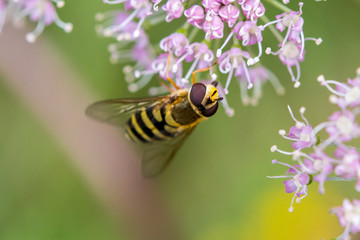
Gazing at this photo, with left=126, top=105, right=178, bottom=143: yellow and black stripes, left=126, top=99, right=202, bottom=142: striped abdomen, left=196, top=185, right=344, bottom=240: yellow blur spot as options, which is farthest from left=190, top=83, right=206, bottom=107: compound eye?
left=196, top=185, right=344, bottom=240: yellow blur spot

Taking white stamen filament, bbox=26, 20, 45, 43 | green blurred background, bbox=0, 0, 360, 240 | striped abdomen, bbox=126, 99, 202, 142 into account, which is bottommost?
green blurred background, bbox=0, 0, 360, 240

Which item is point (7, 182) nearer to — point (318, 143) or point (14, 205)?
point (14, 205)

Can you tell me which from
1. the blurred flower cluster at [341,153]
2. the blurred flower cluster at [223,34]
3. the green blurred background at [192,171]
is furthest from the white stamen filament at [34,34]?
the blurred flower cluster at [341,153]

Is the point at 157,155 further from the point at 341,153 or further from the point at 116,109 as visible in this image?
the point at 341,153

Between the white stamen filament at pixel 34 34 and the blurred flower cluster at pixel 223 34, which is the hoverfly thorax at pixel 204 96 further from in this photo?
the white stamen filament at pixel 34 34

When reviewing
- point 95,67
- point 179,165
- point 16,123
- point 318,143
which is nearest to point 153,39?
point 95,67

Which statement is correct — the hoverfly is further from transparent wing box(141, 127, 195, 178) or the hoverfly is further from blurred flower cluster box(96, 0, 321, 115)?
blurred flower cluster box(96, 0, 321, 115)

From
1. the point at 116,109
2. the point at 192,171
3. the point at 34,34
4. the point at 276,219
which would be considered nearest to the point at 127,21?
the point at 116,109
